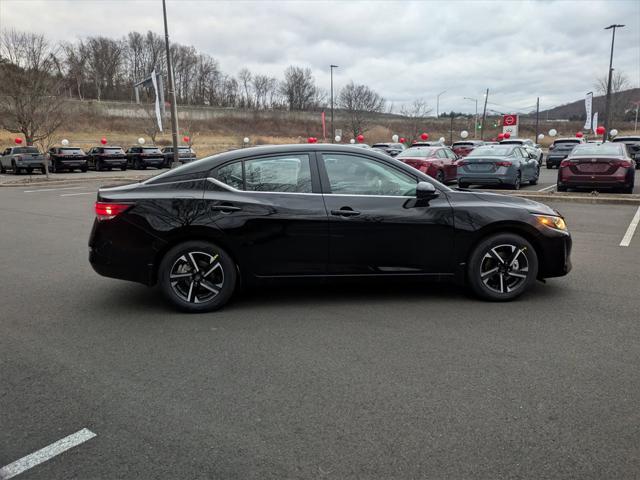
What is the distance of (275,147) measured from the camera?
5203 mm

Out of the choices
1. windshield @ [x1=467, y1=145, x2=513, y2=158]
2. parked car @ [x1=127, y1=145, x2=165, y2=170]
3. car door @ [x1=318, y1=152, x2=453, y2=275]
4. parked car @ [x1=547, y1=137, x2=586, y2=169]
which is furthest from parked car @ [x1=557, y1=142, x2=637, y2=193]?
parked car @ [x1=127, y1=145, x2=165, y2=170]

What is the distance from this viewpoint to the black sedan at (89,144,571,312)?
4.91 metres

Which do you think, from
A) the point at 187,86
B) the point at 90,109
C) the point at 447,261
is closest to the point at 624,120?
the point at 187,86

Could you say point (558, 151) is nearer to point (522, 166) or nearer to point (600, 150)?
point (522, 166)

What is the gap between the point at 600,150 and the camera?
47.3ft

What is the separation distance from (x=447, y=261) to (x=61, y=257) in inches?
222

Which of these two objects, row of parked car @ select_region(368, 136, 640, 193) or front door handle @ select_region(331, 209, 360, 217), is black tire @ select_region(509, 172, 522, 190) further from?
front door handle @ select_region(331, 209, 360, 217)

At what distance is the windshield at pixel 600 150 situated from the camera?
1420cm

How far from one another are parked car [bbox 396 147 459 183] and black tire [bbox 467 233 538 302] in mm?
11882

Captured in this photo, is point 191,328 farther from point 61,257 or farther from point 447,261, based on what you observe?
point 61,257

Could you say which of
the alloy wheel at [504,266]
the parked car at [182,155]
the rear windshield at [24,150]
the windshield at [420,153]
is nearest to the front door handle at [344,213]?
the alloy wheel at [504,266]

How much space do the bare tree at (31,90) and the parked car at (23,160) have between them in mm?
878

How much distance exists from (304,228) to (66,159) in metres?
30.7

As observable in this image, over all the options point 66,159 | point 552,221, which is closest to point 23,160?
point 66,159
